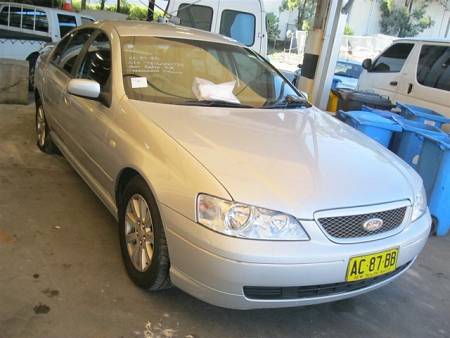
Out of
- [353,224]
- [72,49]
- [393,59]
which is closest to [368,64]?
[393,59]

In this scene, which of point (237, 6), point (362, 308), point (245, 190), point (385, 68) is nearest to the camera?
point (245, 190)

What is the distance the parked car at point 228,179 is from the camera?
2236 millimetres

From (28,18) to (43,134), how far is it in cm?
557

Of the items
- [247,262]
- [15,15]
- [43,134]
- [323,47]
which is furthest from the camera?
[15,15]

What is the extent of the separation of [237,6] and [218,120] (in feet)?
18.4

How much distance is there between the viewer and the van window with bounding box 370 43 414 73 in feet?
22.0

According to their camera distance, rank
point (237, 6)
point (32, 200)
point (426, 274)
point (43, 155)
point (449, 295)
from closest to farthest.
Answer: point (449, 295) < point (426, 274) < point (32, 200) < point (43, 155) < point (237, 6)

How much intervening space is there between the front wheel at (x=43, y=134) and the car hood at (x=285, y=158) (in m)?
2.23

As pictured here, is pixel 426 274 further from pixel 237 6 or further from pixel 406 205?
pixel 237 6

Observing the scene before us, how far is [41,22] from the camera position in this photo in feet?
31.0

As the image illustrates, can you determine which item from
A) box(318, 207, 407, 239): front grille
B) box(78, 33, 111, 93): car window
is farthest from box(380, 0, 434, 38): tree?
box(318, 207, 407, 239): front grille

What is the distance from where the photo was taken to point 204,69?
359cm

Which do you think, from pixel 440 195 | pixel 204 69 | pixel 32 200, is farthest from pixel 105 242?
pixel 440 195

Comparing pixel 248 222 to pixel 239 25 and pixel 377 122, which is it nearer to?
pixel 377 122
